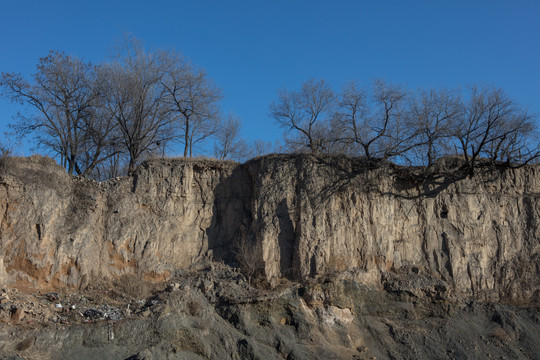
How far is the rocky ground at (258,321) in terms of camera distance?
17.3m

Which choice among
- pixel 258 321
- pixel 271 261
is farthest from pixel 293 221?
pixel 258 321

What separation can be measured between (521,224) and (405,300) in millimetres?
6624

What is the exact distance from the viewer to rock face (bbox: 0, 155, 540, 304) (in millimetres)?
21031

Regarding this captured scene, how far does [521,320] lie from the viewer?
21.6 m

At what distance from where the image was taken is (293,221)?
74.2ft

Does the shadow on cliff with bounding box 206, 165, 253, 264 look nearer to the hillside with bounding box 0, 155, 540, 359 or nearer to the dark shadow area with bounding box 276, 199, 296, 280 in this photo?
the hillside with bounding box 0, 155, 540, 359

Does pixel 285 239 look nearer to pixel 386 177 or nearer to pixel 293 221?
pixel 293 221

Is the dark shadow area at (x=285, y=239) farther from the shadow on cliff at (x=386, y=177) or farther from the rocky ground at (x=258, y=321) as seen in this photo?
the shadow on cliff at (x=386, y=177)

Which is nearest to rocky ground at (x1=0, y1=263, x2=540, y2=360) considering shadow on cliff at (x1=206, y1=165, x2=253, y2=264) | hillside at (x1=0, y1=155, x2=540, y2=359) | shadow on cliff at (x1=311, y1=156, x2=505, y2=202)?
hillside at (x1=0, y1=155, x2=540, y2=359)

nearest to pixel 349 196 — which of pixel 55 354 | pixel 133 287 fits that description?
pixel 133 287

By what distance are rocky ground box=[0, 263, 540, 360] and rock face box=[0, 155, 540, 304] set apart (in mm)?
789

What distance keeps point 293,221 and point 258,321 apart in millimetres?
4503

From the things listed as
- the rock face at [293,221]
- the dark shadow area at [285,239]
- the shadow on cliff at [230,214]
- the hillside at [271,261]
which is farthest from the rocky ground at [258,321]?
the shadow on cliff at [230,214]

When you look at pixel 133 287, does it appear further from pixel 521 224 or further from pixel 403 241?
pixel 521 224
